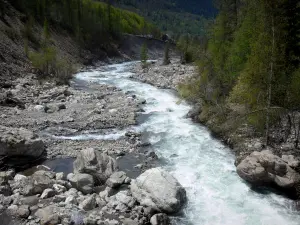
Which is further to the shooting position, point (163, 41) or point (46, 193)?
point (163, 41)

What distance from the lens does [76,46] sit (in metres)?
69.9

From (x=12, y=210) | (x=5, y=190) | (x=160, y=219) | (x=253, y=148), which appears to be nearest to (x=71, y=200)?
(x=12, y=210)

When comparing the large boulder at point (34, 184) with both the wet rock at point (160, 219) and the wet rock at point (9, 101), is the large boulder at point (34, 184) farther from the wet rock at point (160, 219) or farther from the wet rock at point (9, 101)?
the wet rock at point (9, 101)

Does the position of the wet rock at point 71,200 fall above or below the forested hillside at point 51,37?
below

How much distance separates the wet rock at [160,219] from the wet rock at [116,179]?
349cm

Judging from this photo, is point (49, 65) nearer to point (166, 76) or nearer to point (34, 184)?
point (166, 76)

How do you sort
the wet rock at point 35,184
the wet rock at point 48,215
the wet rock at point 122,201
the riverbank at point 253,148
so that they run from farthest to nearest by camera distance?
the riverbank at point 253,148
the wet rock at point 35,184
the wet rock at point 122,201
the wet rock at point 48,215

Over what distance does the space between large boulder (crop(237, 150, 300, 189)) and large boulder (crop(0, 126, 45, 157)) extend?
12.7 meters

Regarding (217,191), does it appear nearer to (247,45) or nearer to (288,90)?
(288,90)

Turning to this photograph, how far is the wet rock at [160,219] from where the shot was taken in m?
12.9

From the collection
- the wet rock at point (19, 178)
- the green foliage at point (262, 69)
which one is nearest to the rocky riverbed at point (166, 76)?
the green foliage at point (262, 69)

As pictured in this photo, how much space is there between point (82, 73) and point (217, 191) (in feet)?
145

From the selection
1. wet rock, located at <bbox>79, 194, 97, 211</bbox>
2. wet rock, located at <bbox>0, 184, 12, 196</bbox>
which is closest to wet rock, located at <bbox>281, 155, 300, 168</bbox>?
wet rock, located at <bbox>79, 194, 97, 211</bbox>

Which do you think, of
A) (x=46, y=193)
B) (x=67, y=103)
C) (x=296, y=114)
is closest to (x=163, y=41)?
(x=67, y=103)
